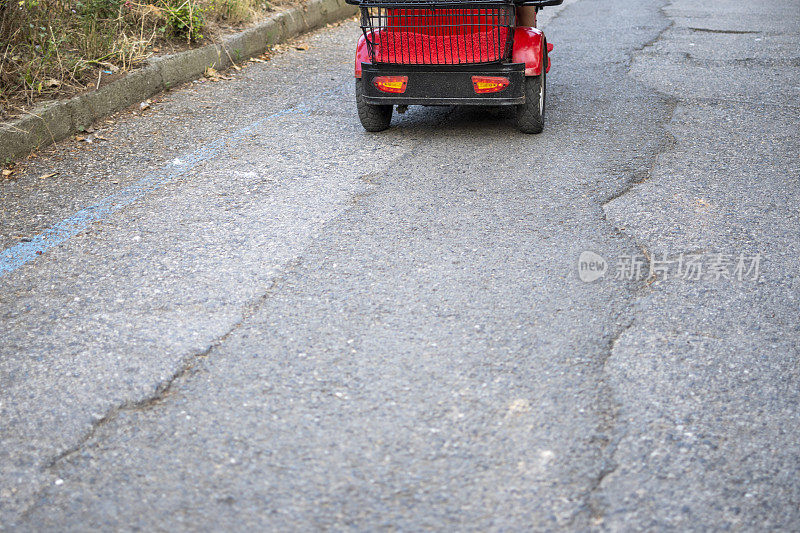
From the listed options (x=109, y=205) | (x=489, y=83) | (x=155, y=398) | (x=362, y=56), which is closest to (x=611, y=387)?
(x=155, y=398)

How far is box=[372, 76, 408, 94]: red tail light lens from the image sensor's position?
531 centimetres

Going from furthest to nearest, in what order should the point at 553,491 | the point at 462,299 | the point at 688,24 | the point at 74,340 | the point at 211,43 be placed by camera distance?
the point at 688,24 → the point at 211,43 → the point at 462,299 → the point at 74,340 → the point at 553,491

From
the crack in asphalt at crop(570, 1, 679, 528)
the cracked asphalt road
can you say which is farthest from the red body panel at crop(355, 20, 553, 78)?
the crack in asphalt at crop(570, 1, 679, 528)

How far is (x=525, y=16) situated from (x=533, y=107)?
0.99 meters

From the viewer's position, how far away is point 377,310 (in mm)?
3281

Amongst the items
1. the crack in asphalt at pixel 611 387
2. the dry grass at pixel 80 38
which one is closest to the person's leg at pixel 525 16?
the crack in asphalt at pixel 611 387

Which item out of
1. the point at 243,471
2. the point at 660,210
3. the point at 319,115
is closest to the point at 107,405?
the point at 243,471

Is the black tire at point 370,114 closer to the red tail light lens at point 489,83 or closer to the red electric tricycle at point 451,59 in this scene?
the red electric tricycle at point 451,59

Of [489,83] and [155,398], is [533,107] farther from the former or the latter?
[155,398]

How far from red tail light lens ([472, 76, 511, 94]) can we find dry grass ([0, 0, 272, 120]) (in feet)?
10.4

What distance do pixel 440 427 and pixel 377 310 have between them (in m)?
0.83

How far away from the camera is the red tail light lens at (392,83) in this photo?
5309mm

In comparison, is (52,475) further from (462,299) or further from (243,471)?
(462,299)

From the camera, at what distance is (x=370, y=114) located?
5.63 metres
